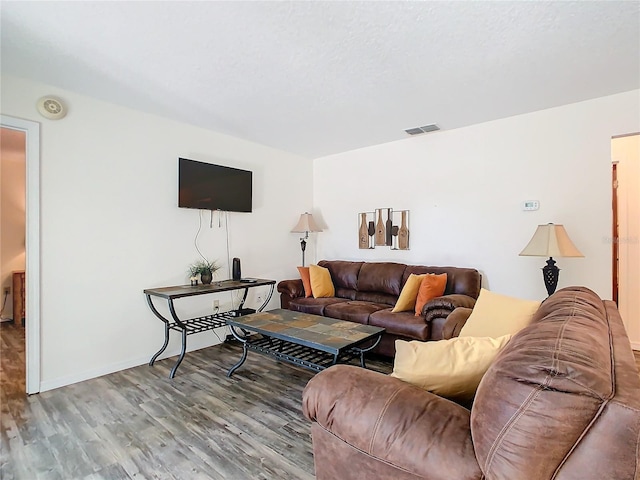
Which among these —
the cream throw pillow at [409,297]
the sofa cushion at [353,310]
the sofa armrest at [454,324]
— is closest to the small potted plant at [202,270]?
the sofa cushion at [353,310]

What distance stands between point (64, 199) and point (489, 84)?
359 cm

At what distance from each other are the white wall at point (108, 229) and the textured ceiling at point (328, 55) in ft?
0.91

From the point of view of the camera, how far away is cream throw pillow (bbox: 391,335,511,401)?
1.23 meters

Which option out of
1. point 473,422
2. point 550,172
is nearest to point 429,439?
point 473,422

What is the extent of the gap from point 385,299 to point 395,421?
111 inches

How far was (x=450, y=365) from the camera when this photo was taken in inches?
48.9

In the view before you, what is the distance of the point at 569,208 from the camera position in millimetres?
3143

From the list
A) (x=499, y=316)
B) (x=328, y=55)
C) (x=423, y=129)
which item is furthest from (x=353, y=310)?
(x=328, y=55)

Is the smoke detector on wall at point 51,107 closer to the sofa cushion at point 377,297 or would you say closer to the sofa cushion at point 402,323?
the sofa cushion at point 402,323

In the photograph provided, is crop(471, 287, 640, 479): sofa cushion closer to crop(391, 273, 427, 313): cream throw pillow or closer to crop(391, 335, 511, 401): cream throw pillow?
crop(391, 335, 511, 401): cream throw pillow

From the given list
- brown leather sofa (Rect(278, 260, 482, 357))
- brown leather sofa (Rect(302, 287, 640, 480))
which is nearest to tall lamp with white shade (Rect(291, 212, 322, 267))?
brown leather sofa (Rect(278, 260, 482, 357))

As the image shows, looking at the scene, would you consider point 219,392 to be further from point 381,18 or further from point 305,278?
point 381,18

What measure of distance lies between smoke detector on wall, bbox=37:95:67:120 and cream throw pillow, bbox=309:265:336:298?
9.29 feet

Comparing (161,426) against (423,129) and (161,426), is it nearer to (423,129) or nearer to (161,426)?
(161,426)
